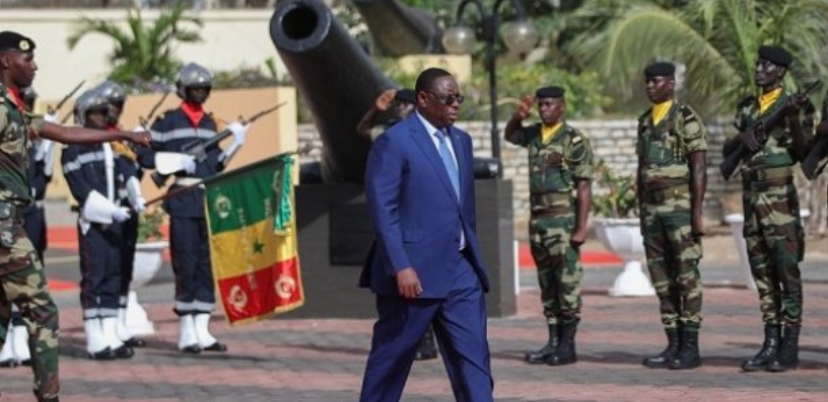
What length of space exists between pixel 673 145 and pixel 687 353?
1255 mm

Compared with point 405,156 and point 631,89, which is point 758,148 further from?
point 631,89

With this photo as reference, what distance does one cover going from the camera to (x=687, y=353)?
11.9 metres

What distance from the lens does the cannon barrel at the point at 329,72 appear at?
42.1 feet

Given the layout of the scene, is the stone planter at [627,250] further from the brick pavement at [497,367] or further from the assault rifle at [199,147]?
the assault rifle at [199,147]

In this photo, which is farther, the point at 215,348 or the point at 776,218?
the point at 215,348

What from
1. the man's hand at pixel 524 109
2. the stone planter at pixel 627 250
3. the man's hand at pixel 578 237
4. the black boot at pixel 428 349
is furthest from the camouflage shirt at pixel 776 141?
the stone planter at pixel 627 250

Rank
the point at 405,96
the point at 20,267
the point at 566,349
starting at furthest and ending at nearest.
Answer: the point at 405,96
the point at 566,349
the point at 20,267

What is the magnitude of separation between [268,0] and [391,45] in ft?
35.3

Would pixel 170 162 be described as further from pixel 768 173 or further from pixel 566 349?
pixel 768 173

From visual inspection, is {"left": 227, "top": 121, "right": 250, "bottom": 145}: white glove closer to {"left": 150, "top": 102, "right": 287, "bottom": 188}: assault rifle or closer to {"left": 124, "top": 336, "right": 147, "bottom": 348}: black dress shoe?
{"left": 150, "top": 102, "right": 287, "bottom": 188}: assault rifle

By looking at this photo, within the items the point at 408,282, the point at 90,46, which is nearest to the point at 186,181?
the point at 408,282

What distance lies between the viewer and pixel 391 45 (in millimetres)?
34969

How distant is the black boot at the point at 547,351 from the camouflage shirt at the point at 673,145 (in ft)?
4.14

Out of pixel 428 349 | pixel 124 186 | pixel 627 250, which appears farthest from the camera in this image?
pixel 627 250
